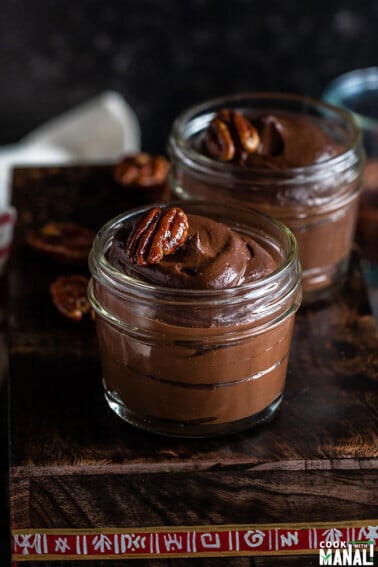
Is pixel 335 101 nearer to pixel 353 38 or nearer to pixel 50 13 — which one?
pixel 353 38

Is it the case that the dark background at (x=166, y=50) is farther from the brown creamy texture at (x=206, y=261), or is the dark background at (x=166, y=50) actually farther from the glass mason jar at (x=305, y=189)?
the brown creamy texture at (x=206, y=261)

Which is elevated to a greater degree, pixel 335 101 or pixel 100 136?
pixel 335 101

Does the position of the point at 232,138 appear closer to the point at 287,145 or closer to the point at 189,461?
the point at 287,145

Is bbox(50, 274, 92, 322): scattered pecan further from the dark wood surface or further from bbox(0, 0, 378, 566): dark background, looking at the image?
bbox(0, 0, 378, 566): dark background

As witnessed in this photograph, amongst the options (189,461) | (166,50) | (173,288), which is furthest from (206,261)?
(166,50)

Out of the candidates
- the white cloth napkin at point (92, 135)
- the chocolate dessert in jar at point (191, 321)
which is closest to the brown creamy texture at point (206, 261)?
the chocolate dessert in jar at point (191, 321)

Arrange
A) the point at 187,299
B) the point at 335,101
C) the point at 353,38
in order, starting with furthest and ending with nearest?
1. the point at 353,38
2. the point at 335,101
3. the point at 187,299

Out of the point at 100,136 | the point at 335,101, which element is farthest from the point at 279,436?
the point at 100,136

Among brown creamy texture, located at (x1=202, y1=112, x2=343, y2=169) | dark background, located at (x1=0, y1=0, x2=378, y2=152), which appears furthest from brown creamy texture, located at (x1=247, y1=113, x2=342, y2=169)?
dark background, located at (x1=0, y1=0, x2=378, y2=152)
